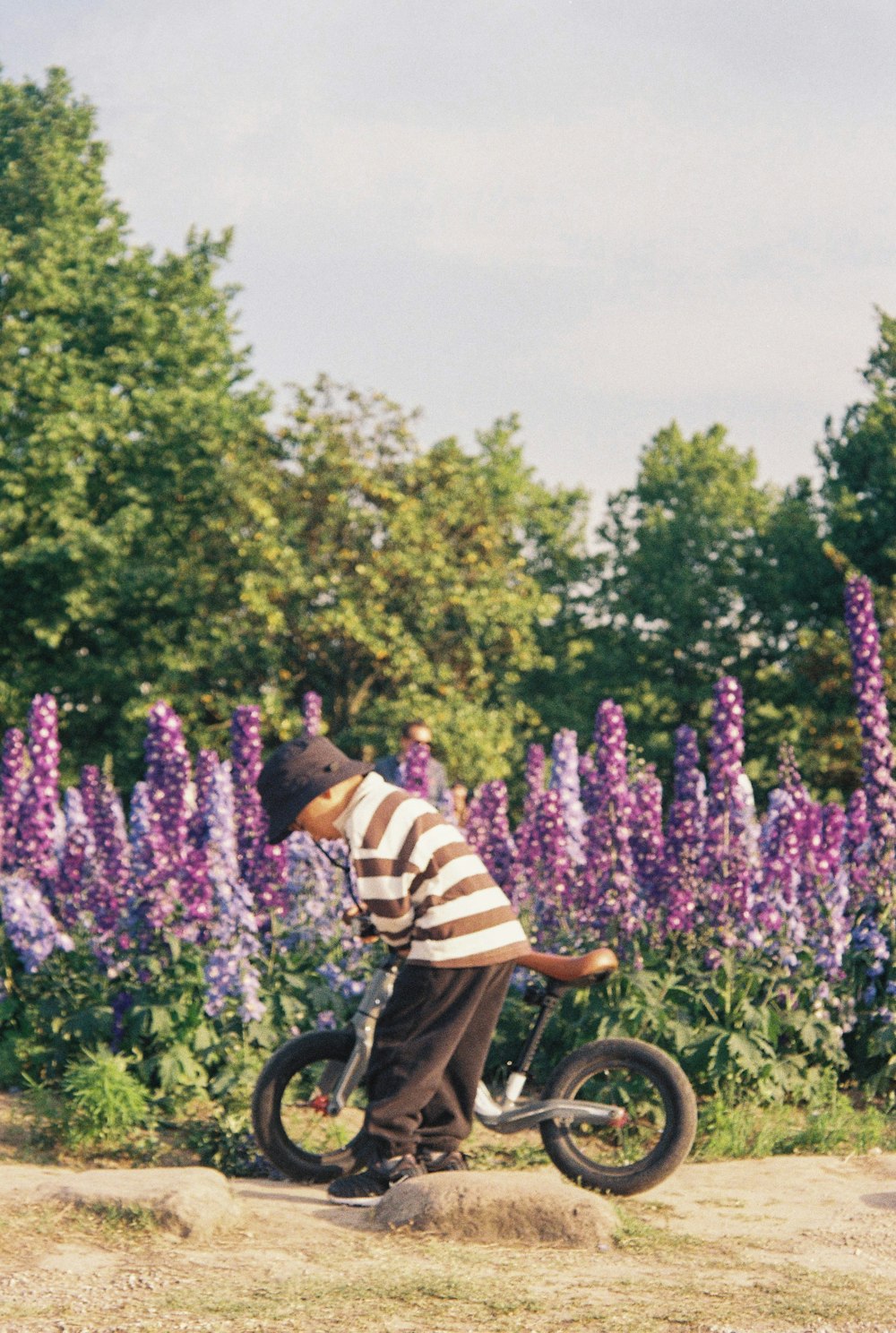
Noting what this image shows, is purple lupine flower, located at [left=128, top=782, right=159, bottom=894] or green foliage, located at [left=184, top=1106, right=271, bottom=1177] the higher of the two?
purple lupine flower, located at [left=128, top=782, right=159, bottom=894]

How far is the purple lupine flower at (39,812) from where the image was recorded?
8391mm

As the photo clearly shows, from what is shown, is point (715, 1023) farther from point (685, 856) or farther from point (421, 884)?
point (421, 884)

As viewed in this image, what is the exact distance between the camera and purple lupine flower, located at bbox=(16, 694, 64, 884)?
8391 mm

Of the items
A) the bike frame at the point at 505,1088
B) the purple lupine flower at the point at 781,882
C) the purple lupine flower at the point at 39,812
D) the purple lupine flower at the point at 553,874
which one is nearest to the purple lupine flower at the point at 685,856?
the purple lupine flower at the point at 781,882

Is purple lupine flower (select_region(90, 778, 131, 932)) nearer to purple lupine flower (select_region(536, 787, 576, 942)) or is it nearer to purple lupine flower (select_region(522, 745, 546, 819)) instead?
purple lupine flower (select_region(536, 787, 576, 942))

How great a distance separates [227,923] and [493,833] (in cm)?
242

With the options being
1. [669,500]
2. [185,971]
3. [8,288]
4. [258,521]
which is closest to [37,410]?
[8,288]

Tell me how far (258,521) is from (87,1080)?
20025mm

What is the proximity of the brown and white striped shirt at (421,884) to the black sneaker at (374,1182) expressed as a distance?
71 cm

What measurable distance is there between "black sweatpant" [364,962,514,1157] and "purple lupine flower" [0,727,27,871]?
377cm

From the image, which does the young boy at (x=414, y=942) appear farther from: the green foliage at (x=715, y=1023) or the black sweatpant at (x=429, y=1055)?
the green foliage at (x=715, y=1023)

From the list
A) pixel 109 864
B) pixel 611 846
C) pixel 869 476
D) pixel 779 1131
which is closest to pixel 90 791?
pixel 109 864

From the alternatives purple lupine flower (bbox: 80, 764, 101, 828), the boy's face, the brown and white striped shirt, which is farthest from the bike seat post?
purple lupine flower (bbox: 80, 764, 101, 828)

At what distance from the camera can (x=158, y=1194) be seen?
5.12m
